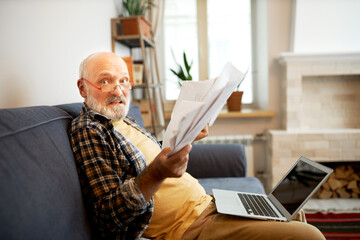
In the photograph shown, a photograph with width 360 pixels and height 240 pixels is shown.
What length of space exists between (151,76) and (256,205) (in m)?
1.96

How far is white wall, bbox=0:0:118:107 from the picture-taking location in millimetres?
1063

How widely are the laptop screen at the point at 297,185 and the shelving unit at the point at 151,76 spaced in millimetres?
1344

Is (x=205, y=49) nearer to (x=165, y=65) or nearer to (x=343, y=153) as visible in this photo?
(x=165, y=65)

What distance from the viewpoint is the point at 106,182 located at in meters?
0.85

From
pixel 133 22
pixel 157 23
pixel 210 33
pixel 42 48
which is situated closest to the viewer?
pixel 42 48

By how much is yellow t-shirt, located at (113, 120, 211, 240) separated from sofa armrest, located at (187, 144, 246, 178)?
69cm

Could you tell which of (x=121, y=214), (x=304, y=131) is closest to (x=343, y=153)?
(x=304, y=131)

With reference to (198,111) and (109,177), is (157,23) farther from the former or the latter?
(198,111)

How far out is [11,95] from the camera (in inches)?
42.3

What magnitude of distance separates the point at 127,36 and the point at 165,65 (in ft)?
3.07

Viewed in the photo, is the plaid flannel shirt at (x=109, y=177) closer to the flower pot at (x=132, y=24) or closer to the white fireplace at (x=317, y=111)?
the flower pot at (x=132, y=24)

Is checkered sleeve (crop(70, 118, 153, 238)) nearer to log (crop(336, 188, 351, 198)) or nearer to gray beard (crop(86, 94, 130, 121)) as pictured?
gray beard (crop(86, 94, 130, 121))

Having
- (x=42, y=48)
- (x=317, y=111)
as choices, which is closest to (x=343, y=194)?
(x=317, y=111)

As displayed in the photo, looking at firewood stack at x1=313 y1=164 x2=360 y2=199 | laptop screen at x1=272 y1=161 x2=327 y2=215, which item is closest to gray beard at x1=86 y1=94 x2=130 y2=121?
laptop screen at x1=272 y1=161 x2=327 y2=215
